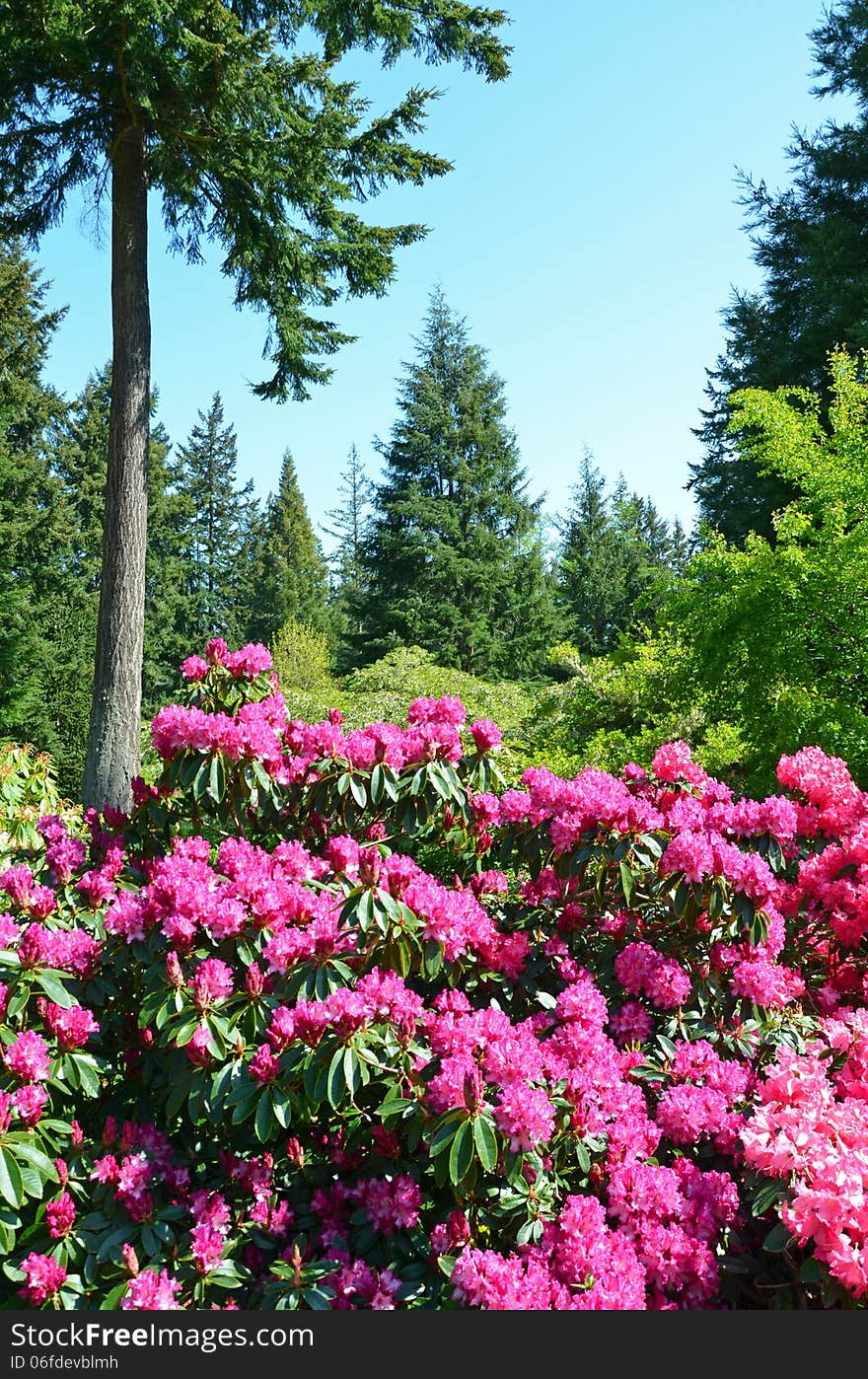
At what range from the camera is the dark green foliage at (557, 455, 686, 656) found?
22.7 m

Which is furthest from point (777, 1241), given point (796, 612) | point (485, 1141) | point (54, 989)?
point (796, 612)

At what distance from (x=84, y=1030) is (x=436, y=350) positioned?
854 inches

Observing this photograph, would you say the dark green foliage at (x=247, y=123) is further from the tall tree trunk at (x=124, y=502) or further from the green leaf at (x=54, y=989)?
the green leaf at (x=54, y=989)

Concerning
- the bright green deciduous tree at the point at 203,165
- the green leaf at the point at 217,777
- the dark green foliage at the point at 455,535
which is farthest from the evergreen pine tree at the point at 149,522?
the green leaf at the point at 217,777

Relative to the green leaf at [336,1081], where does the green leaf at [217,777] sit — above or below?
above

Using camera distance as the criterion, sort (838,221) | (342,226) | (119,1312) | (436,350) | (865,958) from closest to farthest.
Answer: (119,1312)
(865,958)
(342,226)
(838,221)
(436,350)

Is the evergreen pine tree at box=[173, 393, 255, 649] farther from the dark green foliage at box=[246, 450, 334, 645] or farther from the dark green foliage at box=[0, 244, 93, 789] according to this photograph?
the dark green foliage at box=[0, 244, 93, 789]

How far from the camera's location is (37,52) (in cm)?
656

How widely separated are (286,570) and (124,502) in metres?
22.6

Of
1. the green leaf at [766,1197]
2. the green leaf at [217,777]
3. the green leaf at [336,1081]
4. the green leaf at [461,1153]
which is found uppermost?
the green leaf at [217,777]

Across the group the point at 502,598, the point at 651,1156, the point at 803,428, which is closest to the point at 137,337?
the point at 803,428

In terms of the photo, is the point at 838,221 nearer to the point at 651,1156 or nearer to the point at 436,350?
the point at 436,350

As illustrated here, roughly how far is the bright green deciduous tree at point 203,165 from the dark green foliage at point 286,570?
1819 cm

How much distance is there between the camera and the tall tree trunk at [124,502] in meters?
7.24
